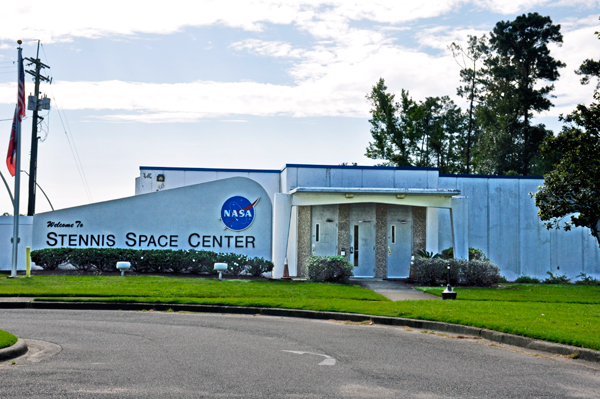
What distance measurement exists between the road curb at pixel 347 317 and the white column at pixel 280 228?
30.8ft

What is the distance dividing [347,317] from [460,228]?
37.8 ft

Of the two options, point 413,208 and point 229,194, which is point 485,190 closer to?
point 413,208

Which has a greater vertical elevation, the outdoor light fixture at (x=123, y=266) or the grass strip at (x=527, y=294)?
the outdoor light fixture at (x=123, y=266)

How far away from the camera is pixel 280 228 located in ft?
82.7

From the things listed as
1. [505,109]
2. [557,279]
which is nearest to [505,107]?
[505,109]

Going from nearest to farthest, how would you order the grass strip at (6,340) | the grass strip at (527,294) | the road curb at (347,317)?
the grass strip at (6,340)
the road curb at (347,317)
the grass strip at (527,294)

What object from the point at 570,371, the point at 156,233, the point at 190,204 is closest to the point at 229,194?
the point at 190,204

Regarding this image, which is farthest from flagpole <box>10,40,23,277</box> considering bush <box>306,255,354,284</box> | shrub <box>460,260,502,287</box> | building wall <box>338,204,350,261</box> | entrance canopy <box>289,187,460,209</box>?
shrub <box>460,260,502,287</box>

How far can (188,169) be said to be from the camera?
95.8 feet

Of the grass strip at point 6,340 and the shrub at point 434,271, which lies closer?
the grass strip at point 6,340

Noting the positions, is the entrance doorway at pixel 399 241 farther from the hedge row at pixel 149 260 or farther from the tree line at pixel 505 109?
the tree line at pixel 505 109

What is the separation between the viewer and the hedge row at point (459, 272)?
879 inches

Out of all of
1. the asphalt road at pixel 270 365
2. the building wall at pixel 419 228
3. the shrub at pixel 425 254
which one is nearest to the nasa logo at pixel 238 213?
the building wall at pixel 419 228

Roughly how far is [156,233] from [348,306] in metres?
13.3
